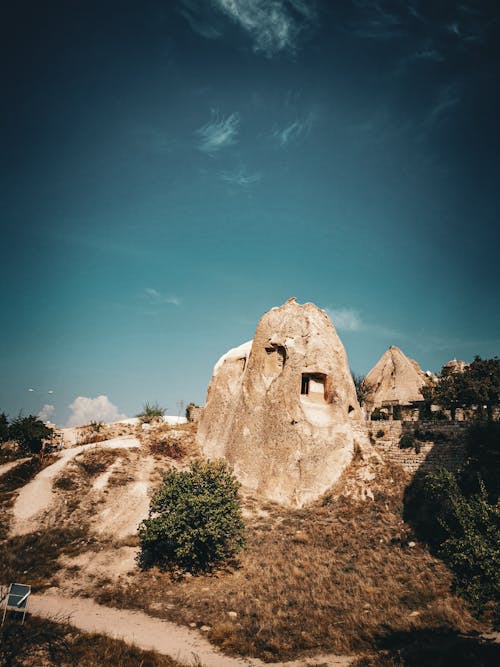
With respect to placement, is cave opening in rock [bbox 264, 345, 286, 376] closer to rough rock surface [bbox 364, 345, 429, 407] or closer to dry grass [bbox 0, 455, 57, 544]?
dry grass [bbox 0, 455, 57, 544]

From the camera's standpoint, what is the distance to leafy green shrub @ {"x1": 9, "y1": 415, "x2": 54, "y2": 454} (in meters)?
31.3

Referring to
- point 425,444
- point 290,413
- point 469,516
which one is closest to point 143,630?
point 469,516

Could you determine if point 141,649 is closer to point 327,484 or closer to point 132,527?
point 132,527

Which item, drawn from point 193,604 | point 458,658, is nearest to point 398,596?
point 458,658

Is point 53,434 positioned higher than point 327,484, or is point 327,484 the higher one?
point 53,434

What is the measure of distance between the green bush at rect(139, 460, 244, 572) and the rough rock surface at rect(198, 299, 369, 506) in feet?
24.0

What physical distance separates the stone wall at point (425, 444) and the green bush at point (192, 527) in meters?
13.3

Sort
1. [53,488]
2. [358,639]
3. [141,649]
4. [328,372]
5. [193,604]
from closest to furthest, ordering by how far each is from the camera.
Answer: [141,649] < [358,639] < [193,604] < [53,488] < [328,372]

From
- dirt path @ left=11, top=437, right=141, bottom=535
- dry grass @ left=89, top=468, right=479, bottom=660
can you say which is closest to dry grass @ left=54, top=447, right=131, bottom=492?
dirt path @ left=11, top=437, right=141, bottom=535

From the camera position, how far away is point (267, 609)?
1320 cm

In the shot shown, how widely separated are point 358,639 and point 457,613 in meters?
4.02

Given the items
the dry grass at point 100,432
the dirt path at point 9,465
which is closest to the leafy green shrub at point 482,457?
the dry grass at point 100,432

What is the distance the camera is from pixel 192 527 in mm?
16719

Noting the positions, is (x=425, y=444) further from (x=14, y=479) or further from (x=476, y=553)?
(x=14, y=479)
